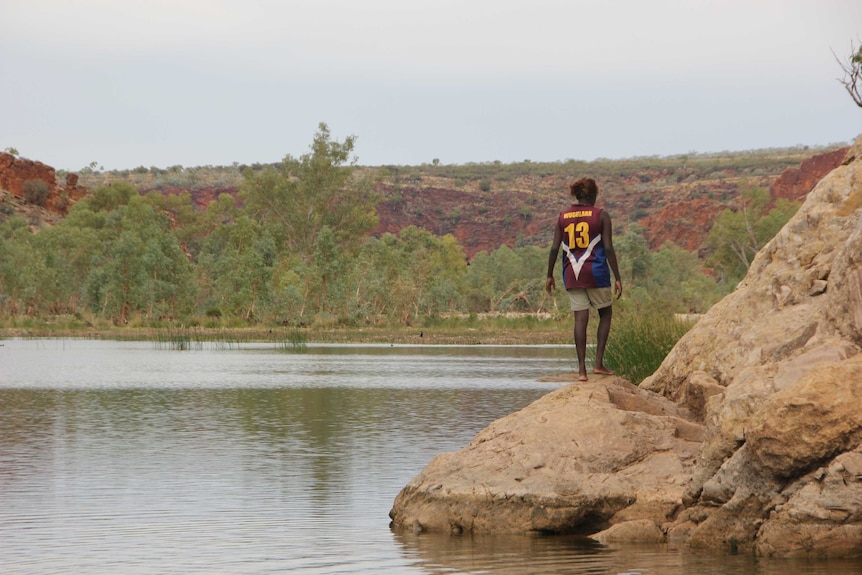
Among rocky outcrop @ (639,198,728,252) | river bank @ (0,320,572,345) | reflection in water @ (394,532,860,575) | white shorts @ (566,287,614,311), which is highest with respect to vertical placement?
rocky outcrop @ (639,198,728,252)

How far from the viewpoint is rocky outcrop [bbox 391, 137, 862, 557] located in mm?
7758

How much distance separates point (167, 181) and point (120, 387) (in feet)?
374

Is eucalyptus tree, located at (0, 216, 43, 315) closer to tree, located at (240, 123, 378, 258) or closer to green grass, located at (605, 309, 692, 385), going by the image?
tree, located at (240, 123, 378, 258)

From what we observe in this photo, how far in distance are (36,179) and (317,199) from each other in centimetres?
2768

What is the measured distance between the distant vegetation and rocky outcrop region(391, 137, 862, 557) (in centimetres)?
2180

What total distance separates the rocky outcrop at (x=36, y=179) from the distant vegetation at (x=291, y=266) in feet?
21.8

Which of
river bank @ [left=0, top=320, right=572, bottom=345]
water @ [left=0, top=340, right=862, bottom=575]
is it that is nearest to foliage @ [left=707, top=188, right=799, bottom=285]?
river bank @ [left=0, top=320, right=572, bottom=345]

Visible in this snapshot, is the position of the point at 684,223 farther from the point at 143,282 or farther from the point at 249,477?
the point at 249,477

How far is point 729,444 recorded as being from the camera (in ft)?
27.5

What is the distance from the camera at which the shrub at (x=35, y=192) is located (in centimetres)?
9475

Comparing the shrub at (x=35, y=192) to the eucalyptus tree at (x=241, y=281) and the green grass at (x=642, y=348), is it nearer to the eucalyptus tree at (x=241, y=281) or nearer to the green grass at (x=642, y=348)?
the eucalyptus tree at (x=241, y=281)

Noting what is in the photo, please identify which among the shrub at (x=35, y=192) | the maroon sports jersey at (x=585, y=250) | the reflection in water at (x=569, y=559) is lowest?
the reflection in water at (x=569, y=559)

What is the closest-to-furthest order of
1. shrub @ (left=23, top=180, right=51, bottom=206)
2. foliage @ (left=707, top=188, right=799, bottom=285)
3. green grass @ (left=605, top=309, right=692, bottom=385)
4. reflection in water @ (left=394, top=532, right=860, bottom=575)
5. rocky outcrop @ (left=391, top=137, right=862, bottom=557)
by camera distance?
reflection in water @ (left=394, top=532, right=860, bottom=575)
rocky outcrop @ (left=391, top=137, right=862, bottom=557)
green grass @ (left=605, top=309, right=692, bottom=385)
foliage @ (left=707, top=188, right=799, bottom=285)
shrub @ (left=23, top=180, right=51, bottom=206)

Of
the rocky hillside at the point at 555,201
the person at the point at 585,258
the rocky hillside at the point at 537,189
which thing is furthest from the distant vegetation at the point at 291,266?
the person at the point at 585,258
